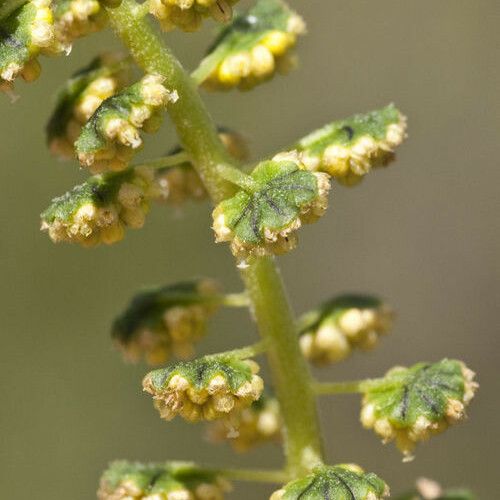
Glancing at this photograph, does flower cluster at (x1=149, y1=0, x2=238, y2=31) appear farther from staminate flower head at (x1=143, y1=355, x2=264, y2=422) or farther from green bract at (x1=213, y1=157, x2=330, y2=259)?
staminate flower head at (x1=143, y1=355, x2=264, y2=422)

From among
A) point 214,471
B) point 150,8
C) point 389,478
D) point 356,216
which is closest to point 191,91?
point 150,8

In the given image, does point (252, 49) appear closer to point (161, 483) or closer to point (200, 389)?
point (200, 389)

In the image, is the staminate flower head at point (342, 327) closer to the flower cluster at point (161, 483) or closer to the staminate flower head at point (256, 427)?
the staminate flower head at point (256, 427)

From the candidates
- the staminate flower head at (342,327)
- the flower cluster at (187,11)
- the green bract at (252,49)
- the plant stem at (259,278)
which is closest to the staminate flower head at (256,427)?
the staminate flower head at (342,327)

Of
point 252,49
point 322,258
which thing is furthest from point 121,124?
point 322,258

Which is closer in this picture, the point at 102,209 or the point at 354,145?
the point at 102,209

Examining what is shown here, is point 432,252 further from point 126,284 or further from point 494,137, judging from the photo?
point 126,284
